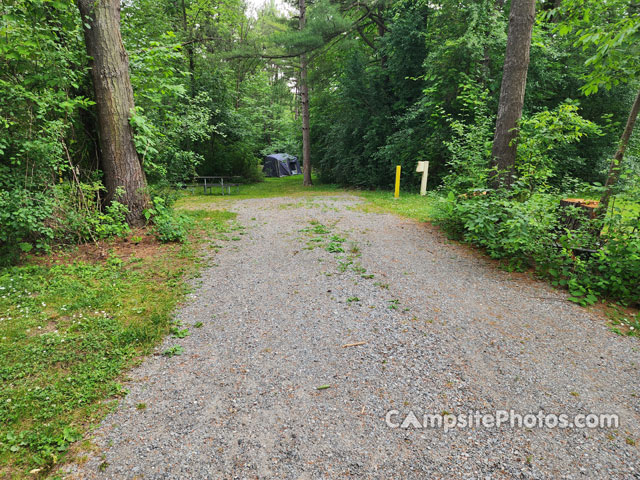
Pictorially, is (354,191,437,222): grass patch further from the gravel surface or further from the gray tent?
the gray tent

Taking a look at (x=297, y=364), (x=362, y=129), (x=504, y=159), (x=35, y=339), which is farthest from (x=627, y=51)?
(x=362, y=129)

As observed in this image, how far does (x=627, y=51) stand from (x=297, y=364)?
5478 mm

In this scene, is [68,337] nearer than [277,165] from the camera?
Yes

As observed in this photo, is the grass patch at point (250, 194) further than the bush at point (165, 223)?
Yes

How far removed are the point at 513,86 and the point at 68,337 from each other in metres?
6.55

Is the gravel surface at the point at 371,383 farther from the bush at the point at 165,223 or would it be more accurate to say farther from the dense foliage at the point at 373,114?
the bush at the point at 165,223

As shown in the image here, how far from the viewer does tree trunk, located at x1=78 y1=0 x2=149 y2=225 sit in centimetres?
466

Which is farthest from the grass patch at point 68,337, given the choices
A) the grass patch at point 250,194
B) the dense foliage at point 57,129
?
the grass patch at point 250,194

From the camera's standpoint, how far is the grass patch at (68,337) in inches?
68.7

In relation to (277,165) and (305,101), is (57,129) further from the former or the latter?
(277,165)

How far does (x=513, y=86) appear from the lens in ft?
16.3

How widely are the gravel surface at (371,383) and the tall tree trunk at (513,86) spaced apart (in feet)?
7.22

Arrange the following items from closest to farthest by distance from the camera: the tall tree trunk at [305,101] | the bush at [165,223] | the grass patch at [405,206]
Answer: the bush at [165,223] < the grass patch at [405,206] < the tall tree trunk at [305,101]

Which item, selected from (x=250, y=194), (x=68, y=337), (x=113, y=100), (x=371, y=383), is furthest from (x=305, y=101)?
(x=371, y=383)
